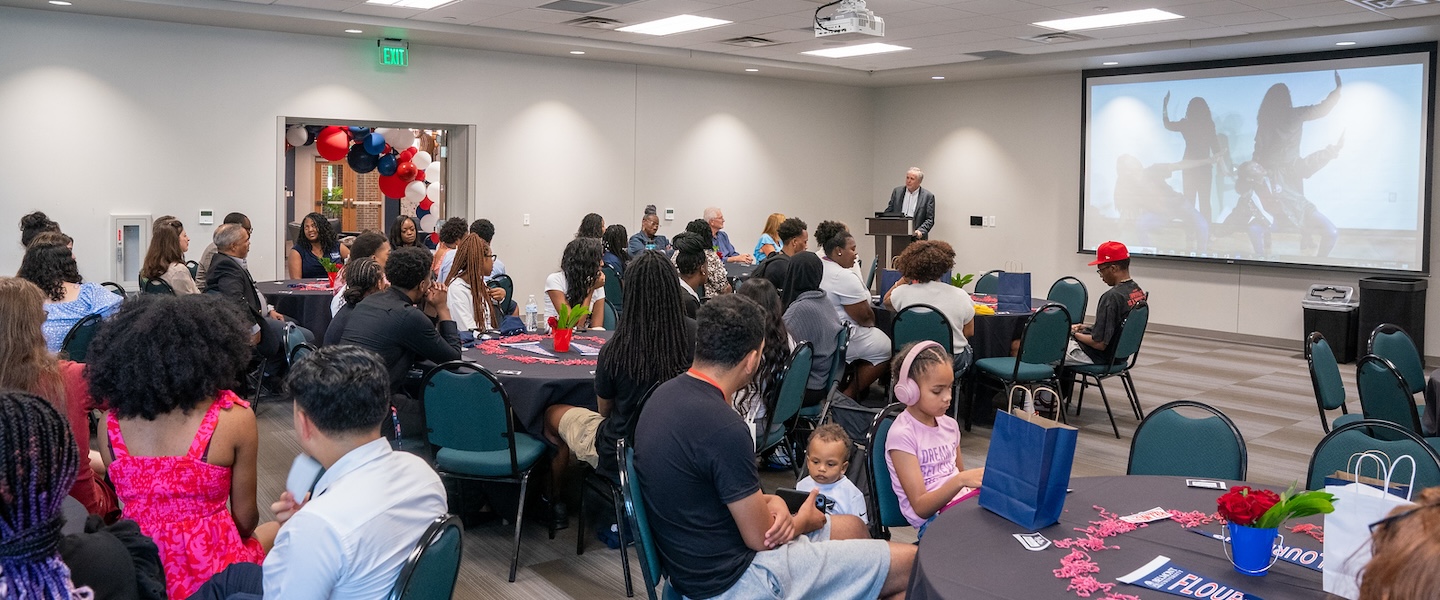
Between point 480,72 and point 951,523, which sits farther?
point 480,72

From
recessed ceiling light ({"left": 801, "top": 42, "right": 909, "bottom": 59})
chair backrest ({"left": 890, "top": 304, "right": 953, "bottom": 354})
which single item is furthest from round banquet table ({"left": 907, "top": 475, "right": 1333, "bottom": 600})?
recessed ceiling light ({"left": 801, "top": 42, "right": 909, "bottom": 59})

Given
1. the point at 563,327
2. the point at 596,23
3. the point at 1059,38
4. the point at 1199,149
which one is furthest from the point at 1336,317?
the point at 563,327

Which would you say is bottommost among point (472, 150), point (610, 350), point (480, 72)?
point (610, 350)

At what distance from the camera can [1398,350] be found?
217 inches

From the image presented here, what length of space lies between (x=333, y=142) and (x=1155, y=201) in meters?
9.52

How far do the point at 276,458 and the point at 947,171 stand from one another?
10315 millimetres

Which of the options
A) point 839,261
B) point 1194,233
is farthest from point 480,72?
point 1194,233

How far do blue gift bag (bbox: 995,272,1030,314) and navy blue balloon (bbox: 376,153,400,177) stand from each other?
28.0 feet

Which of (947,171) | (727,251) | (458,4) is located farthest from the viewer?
(947,171)

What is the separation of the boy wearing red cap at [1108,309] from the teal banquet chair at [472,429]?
160 inches

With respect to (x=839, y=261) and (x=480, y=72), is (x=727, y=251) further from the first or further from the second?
(x=839, y=261)

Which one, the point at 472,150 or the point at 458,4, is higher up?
the point at 458,4

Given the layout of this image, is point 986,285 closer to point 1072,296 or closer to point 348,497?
point 1072,296

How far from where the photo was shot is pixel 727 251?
12.3 m
